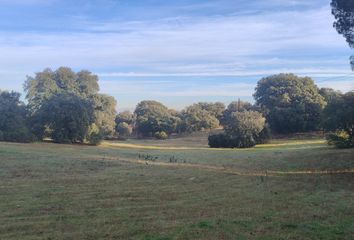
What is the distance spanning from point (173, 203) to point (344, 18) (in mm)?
13504

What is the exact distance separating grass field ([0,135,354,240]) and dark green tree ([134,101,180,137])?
6082cm

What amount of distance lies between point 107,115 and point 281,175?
5147 cm

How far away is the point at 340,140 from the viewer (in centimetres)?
3397

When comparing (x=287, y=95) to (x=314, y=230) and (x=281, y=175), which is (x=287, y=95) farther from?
(x=314, y=230)

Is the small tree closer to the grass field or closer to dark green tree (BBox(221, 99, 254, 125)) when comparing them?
dark green tree (BBox(221, 99, 254, 125))

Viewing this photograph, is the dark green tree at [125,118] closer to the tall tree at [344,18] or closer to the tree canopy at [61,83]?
the tree canopy at [61,83]

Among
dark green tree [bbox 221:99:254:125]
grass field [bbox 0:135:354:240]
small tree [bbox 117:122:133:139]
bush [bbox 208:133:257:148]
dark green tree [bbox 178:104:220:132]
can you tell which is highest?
dark green tree [bbox 221:99:254:125]

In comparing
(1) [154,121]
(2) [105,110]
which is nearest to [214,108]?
(1) [154,121]

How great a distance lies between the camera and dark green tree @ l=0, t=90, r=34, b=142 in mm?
45625

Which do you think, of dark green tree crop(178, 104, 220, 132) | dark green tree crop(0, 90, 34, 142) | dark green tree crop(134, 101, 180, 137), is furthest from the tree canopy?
dark green tree crop(178, 104, 220, 132)

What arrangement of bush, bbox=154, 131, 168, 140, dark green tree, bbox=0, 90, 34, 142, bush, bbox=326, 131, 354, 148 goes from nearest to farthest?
bush, bbox=326, 131, 354, 148, dark green tree, bbox=0, 90, 34, 142, bush, bbox=154, 131, 168, 140

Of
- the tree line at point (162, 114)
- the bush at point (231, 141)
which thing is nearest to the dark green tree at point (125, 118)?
the tree line at point (162, 114)

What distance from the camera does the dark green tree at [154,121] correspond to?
8211 cm

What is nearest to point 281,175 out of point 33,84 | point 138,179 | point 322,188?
point 322,188
